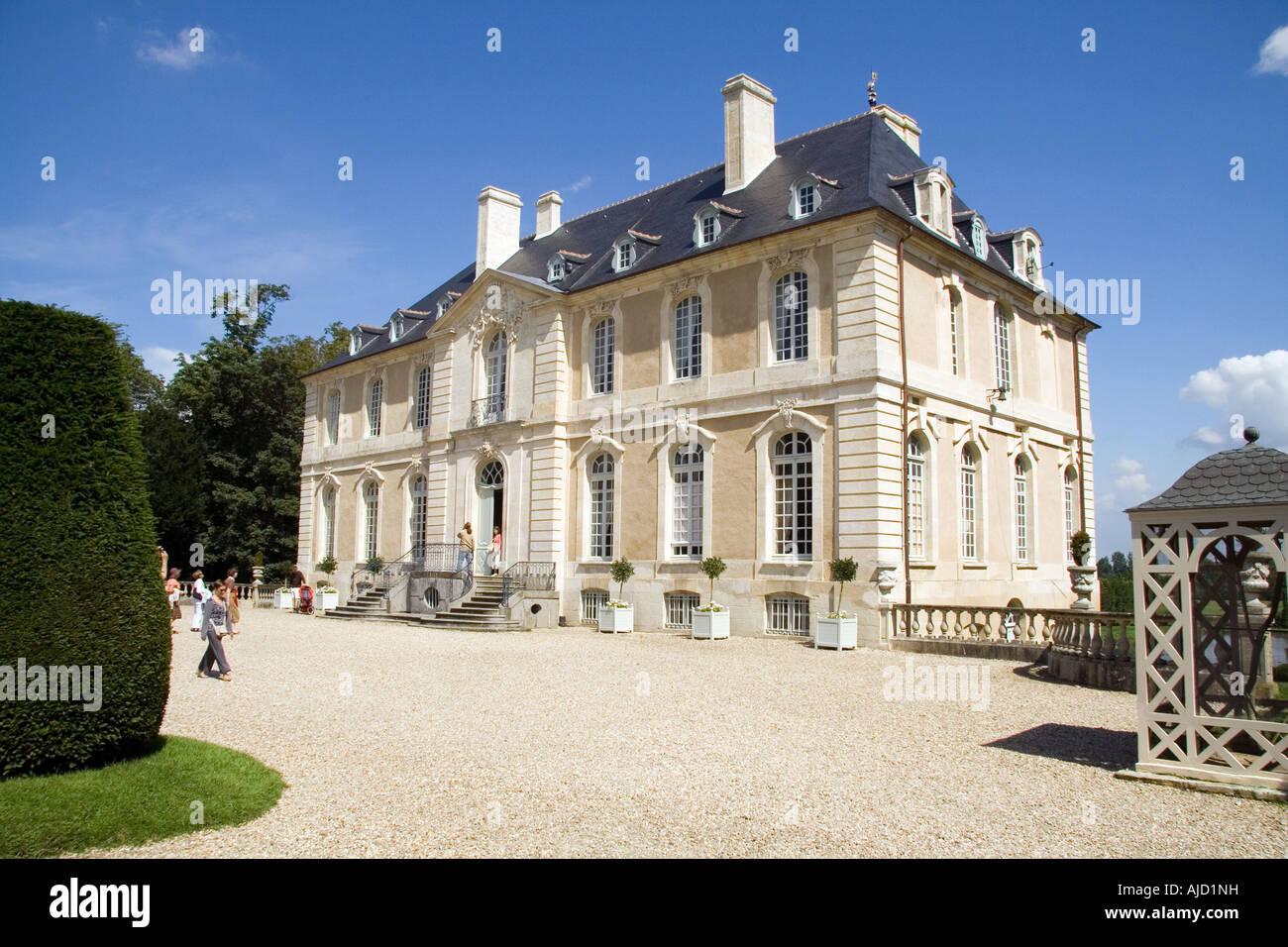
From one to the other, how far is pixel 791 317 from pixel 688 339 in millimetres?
2677

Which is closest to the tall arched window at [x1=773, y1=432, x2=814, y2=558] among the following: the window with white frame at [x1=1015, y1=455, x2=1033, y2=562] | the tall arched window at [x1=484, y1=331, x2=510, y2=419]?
the window with white frame at [x1=1015, y1=455, x2=1033, y2=562]

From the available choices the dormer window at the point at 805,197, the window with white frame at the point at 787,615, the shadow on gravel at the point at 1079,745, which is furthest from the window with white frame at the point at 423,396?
the shadow on gravel at the point at 1079,745

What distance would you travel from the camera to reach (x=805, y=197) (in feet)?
62.1

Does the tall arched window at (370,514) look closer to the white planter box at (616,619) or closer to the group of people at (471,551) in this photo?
the group of people at (471,551)

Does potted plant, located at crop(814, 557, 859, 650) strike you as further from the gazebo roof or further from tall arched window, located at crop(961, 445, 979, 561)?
the gazebo roof

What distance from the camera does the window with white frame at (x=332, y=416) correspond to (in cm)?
3222

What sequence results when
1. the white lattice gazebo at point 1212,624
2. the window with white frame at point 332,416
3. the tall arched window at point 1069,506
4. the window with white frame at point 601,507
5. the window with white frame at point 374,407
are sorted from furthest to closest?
the window with white frame at point 332,416 < the window with white frame at point 374,407 < the tall arched window at point 1069,506 < the window with white frame at point 601,507 < the white lattice gazebo at point 1212,624

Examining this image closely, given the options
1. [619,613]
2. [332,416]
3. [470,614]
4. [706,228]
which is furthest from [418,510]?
[706,228]

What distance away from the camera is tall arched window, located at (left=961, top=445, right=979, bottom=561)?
1970cm

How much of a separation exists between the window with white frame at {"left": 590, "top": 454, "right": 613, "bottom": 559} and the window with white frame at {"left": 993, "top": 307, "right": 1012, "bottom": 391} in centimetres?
920

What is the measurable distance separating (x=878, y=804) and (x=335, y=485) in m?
27.8

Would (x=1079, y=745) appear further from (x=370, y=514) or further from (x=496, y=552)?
(x=370, y=514)

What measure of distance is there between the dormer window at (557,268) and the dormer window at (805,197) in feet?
24.6
